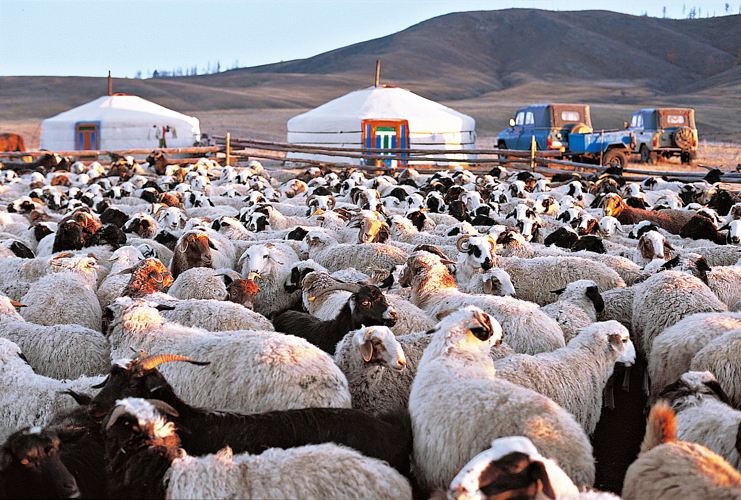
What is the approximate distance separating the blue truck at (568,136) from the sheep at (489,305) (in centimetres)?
1684

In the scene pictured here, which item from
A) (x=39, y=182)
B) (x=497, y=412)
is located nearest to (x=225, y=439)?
(x=497, y=412)

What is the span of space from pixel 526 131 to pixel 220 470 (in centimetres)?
2370

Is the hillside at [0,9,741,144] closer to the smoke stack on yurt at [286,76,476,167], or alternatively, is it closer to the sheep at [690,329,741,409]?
the smoke stack on yurt at [286,76,476,167]

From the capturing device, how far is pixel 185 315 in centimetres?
477

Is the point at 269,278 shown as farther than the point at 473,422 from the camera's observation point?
Yes

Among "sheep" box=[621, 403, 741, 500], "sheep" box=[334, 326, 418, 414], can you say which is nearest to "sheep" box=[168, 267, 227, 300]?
"sheep" box=[334, 326, 418, 414]

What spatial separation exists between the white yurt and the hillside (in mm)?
24911

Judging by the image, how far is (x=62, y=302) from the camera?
540cm

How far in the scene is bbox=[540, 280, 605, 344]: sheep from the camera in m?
4.95

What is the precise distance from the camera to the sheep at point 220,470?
8.48 ft

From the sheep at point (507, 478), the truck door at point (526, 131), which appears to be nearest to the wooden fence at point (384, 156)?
the truck door at point (526, 131)

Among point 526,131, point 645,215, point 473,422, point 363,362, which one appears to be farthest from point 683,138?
point 473,422

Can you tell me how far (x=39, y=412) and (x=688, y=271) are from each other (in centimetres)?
521

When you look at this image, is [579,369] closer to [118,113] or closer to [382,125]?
[382,125]
